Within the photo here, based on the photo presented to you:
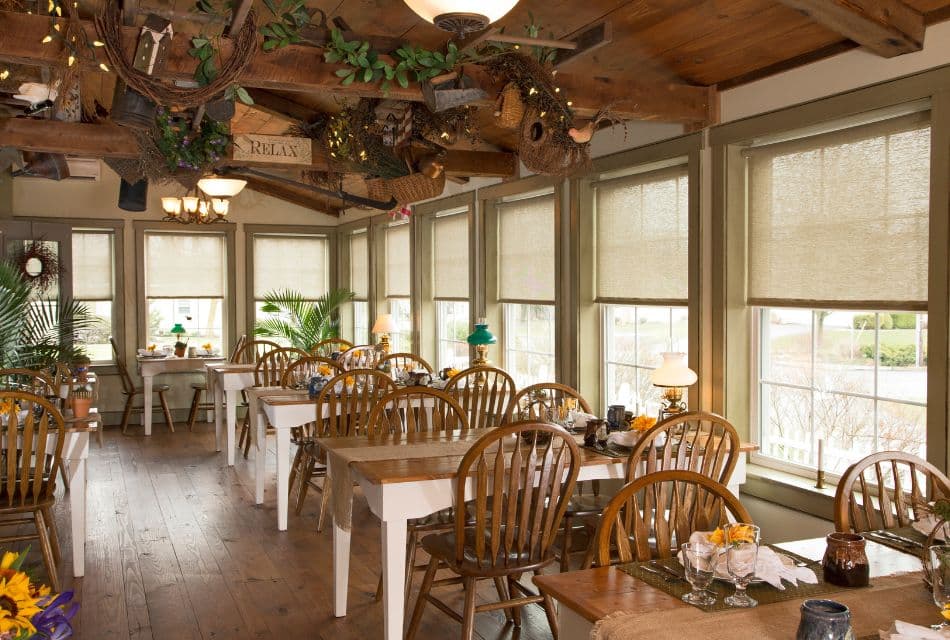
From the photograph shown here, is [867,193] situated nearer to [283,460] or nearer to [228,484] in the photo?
[283,460]

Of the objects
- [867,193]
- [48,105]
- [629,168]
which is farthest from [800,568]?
[48,105]

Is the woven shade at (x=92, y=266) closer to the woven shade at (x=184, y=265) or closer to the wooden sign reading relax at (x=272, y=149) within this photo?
the woven shade at (x=184, y=265)

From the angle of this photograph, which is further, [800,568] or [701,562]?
[800,568]

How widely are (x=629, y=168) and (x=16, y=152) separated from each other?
3.78m

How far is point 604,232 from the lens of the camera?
511cm

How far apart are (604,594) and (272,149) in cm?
428

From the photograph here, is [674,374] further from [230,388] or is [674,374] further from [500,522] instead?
[230,388]

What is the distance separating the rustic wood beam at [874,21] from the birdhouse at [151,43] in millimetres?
2157

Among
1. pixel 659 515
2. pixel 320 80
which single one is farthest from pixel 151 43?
pixel 659 515

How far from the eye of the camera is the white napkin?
158cm

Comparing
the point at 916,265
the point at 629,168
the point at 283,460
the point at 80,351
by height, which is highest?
the point at 629,168

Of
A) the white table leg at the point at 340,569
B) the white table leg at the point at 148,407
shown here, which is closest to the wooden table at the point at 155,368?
the white table leg at the point at 148,407

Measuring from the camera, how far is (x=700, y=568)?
1879 mm

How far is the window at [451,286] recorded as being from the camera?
683 cm
